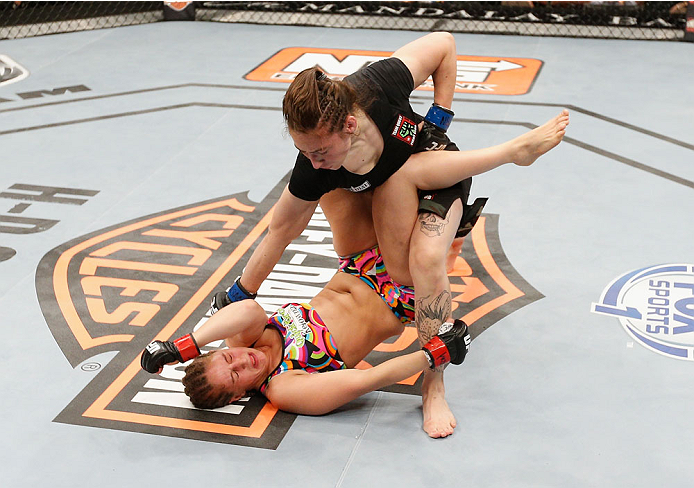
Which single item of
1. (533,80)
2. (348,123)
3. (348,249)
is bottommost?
(533,80)

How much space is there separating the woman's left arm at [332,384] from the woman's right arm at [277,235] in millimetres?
393

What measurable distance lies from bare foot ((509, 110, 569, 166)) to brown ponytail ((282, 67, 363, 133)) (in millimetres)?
547

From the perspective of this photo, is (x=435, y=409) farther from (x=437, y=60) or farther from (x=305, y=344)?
(x=437, y=60)

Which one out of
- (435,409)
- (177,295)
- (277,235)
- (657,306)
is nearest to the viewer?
(435,409)

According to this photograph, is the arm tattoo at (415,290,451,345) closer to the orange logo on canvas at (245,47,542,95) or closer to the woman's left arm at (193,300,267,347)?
the woman's left arm at (193,300,267,347)

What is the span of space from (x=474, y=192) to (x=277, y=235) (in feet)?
5.21

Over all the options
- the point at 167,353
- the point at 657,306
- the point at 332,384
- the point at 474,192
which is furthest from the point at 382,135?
the point at 474,192

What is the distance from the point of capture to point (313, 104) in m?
2.35

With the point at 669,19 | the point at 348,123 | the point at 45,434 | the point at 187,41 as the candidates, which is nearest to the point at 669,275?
the point at 348,123

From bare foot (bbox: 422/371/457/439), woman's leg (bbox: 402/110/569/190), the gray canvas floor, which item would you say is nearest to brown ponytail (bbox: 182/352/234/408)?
the gray canvas floor

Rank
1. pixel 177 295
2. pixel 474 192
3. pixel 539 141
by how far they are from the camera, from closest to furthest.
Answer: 1. pixel 539 141
2. pixel 177 295
3. pixel 474 192

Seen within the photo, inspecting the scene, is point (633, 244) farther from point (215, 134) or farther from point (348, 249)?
point (215, 134)

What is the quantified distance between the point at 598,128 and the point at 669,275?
1.79m

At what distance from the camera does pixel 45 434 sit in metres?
2.58
